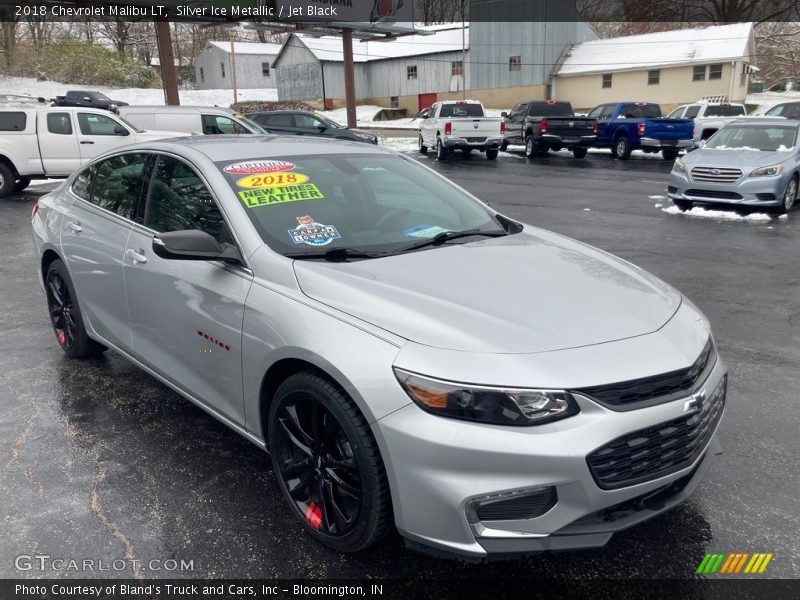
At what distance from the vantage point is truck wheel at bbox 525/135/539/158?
2297 centimetres

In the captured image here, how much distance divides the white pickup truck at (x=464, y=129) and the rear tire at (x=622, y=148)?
3892mm

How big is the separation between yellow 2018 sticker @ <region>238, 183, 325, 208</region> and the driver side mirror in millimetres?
307

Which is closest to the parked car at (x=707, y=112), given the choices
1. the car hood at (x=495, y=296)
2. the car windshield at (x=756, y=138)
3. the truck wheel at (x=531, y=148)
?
the truck wheel at (x=531, y=148)

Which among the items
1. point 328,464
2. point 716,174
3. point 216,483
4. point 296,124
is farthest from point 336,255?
point 296,124

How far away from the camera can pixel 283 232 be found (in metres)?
3.25

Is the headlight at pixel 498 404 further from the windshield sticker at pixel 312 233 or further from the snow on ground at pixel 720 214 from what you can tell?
the snow on ground at pixel 720 214

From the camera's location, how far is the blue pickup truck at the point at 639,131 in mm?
20719

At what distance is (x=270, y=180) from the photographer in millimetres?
3500

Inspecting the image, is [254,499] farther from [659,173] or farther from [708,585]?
[659,173]

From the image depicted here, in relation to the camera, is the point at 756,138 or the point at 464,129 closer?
the point at 756,138

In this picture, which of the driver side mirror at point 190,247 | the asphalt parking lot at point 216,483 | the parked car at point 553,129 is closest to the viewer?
the asphalt parking lot at point 216,483

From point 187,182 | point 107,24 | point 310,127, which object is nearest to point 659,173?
point 310,127

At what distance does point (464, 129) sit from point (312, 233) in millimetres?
20186

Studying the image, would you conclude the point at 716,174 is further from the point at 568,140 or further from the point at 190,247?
the point at 568,140
